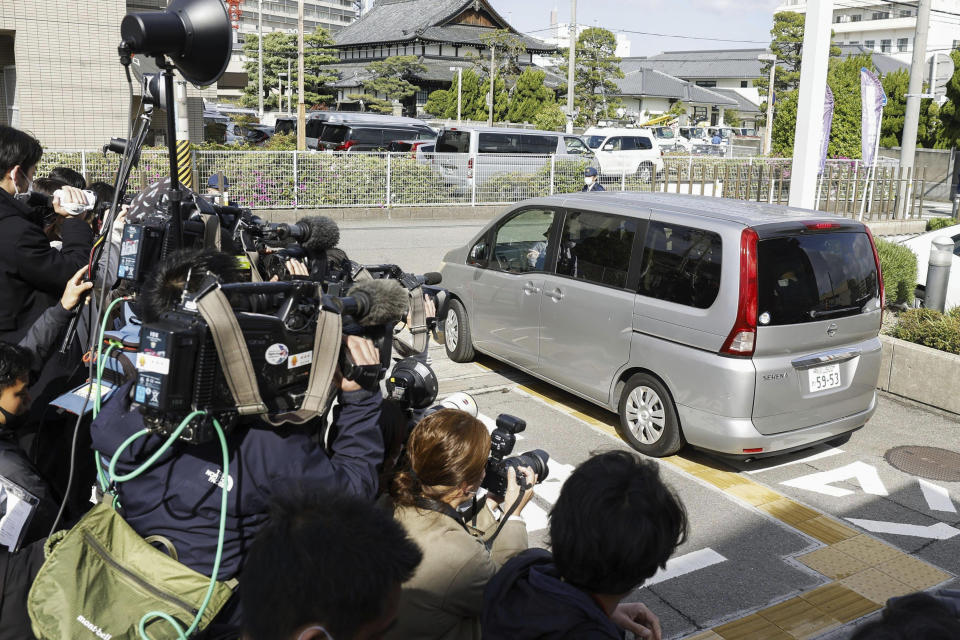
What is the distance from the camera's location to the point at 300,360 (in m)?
2.16

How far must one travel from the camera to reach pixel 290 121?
1099 inches

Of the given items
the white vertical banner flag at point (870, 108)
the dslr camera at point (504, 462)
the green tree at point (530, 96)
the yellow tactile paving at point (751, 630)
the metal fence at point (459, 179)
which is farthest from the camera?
the green tree at point (530, 96)

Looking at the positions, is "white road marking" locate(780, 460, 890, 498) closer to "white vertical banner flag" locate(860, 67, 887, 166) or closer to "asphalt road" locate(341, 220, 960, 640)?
"asphalt road" locate(341, 220, 960, 640)

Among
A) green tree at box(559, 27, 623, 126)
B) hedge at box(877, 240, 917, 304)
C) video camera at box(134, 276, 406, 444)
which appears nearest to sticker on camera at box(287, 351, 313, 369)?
video camera at box(134, 276, 406, 444)

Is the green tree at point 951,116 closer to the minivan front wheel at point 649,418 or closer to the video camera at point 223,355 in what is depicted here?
the minivan front wheel at point 649,418

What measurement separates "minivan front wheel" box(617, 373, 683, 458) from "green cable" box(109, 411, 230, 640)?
12.3 feet

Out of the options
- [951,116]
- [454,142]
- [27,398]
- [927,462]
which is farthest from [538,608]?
[951,116]

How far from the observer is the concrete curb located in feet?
22.0

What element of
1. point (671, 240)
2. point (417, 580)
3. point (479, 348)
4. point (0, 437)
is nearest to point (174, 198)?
point (0, 437)

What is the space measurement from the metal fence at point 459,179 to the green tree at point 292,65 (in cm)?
2811

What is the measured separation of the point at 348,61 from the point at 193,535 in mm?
61670

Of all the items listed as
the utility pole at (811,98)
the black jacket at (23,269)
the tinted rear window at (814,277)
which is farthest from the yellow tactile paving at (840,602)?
the utility pole at (811,98)

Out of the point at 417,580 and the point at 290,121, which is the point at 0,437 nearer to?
the point at 417,580

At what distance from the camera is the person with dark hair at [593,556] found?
194 centimetres
